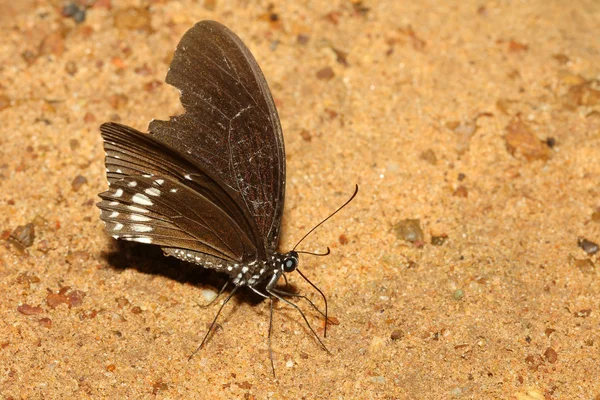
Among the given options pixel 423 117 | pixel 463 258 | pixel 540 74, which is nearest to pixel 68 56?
pixel 423 117

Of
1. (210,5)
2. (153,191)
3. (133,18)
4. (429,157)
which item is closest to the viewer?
(153,191)

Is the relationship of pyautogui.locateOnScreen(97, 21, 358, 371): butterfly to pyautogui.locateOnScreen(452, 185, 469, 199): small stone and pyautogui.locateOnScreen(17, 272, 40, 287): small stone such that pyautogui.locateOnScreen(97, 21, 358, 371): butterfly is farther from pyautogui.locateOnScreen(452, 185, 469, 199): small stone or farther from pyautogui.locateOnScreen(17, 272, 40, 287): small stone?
pyautogui.locateOnScreen(452, 185, 469, 199): small stone

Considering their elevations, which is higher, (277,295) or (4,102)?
(4,102)

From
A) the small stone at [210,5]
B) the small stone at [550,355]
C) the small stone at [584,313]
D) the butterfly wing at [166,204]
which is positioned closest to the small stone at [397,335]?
the small stone at [550,355]

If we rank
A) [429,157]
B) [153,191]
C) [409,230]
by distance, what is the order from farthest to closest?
1. [429,157]
2. [409,230]
3. [153,191]

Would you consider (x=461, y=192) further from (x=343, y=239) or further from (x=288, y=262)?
(x=288, y=262)

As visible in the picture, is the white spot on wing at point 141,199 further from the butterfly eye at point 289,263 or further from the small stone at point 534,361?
the small stone at point 534,361

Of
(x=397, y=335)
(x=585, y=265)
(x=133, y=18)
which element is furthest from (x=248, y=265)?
(x=133, y=18)
